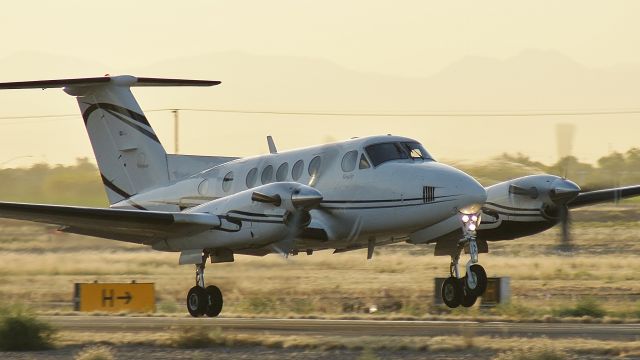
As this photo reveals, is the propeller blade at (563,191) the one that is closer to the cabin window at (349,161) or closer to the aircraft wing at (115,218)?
the cabin window at (349,161)

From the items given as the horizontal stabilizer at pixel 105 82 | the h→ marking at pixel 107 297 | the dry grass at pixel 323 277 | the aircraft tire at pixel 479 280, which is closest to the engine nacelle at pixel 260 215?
the dry grass at pixel 323 277

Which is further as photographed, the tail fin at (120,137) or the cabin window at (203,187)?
the tail fin at (120,137)

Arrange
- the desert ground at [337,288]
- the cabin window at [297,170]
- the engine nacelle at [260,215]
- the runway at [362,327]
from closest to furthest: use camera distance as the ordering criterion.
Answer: the desert ground at [337,288], the engine nacelle at [260,215], the runway at [362,327], the cabin window at [297,170]

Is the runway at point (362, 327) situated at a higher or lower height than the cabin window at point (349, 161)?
lower

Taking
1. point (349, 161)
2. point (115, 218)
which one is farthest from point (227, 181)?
point (349, 161)

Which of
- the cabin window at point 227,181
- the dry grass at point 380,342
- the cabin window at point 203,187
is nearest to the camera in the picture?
the dry grass at point 380,342

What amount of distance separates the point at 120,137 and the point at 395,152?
8.41m

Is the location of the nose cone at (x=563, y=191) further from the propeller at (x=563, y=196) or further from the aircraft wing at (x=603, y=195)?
the aircraft wing at (x=603, y=195)

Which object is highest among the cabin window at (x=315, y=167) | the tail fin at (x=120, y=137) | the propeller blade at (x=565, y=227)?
the tail fin at (x=120, y=137)

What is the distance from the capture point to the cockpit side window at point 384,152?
2403cm

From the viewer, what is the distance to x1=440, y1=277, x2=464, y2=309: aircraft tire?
2380 centimetres

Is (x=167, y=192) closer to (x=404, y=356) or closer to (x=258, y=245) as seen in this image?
(x=258, y=245)

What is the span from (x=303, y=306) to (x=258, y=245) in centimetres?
936

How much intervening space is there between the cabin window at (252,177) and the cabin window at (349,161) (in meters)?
2.47
